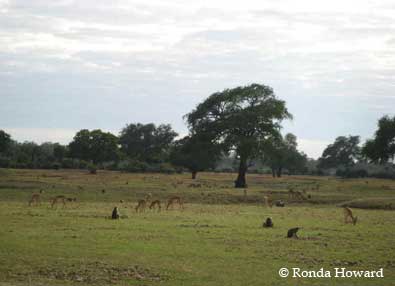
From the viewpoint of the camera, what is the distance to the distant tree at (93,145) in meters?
118

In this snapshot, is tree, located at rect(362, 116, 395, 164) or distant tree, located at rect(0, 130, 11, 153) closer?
tree, located at rect(362, 116, 395, 164)

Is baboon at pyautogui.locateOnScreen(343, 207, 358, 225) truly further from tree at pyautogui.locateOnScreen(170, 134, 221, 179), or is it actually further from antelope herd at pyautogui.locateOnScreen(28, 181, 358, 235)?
tree at pyautogui.locateOnScreen(170, 134, 221, 179)

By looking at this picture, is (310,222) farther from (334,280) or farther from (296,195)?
(296,195)

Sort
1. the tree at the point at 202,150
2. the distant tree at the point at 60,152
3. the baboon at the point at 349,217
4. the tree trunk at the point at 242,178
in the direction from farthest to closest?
the distant tree at the point at 60,152, the tree at the point at 202,150, the tree trunk at the point at 242,178, the baboon at the point at 349,217

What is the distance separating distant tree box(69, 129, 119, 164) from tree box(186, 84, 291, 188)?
49.4 m

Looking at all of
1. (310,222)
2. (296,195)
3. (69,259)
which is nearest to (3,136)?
(296,195)

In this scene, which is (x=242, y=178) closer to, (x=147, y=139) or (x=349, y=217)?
(x=349, y=217)

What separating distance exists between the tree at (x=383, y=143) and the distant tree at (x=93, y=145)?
178ft

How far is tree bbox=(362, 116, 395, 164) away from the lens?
78.4m

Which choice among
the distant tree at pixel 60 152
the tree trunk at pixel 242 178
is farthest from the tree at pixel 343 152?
the tree trunk at pixel 242 178

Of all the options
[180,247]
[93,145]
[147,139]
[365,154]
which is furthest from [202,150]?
[147,139]

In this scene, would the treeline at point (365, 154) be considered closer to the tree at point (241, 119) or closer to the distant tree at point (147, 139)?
the tree at point (241, 119)

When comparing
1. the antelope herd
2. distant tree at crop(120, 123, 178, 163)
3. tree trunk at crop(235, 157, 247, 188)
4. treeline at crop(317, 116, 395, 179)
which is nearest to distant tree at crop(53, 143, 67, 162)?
distant tree at crop(120, 123, 178, 163)

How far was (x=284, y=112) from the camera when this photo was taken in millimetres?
70000
